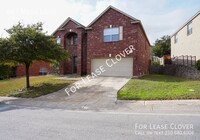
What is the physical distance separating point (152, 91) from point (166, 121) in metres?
5.71

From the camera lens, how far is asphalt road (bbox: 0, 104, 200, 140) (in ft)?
17.4

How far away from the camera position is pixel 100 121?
23.0ft

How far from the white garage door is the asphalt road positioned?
42.3ft

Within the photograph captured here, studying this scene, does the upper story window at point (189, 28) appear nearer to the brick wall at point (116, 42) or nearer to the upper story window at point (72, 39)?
the brick wall at point (116, 42)

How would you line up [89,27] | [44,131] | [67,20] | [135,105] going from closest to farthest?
[44,131]
[135,105]
[89,27]
[67,20]

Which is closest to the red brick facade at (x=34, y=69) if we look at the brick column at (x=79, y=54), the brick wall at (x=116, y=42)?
the brick column at (x=79, y=54)

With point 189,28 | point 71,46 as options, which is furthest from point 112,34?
point 189,28

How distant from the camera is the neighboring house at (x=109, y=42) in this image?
66.4ft

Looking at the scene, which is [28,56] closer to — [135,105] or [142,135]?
[135,105]

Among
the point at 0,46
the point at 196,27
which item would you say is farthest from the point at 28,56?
the point at 196,27

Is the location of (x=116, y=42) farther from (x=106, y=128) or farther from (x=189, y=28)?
(x=106, y=128)

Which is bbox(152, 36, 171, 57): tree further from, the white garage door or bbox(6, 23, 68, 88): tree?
bbox(6, 23, 68, 88): tree

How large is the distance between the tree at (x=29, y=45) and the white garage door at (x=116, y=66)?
6.33 meters

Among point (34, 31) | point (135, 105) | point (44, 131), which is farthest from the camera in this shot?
point (34, 31)
